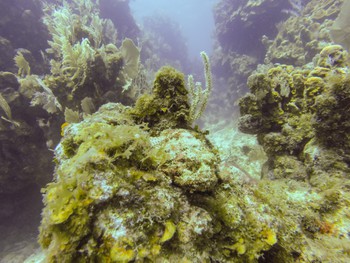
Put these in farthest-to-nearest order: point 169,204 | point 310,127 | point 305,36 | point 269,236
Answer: point 305,36
point 310,127
point 269,236
point 169,204

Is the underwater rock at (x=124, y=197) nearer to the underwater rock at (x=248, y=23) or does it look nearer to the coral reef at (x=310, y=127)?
the coral reef at (x=310, y=127)

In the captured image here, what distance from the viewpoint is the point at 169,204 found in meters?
1.76

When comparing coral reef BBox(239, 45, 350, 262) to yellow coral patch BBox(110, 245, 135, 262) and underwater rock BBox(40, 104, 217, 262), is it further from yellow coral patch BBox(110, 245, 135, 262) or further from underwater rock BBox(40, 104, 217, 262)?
yellow coral patch BBox(110, 245, 135, 262)

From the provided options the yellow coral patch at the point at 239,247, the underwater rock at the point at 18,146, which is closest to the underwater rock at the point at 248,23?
the underwater rock at the point at 18,146

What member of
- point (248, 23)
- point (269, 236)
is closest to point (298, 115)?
point (269, 236)

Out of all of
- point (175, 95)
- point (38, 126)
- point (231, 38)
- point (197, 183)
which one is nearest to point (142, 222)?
point (197, 183)

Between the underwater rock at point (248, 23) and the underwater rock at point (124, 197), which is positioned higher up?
the underwater rock at point (248, 23)

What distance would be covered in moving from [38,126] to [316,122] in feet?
22.1

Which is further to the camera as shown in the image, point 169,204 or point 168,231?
point 169,204

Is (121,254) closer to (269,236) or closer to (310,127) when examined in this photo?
(269,236)

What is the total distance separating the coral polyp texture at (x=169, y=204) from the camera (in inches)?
60.1

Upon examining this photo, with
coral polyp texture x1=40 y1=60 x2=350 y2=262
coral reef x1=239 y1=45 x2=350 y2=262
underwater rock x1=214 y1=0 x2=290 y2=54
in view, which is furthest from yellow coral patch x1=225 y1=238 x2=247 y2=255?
underwater rock x1=214 y1=0 x2=290 y2=54

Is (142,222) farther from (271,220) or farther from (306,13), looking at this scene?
(306,13)

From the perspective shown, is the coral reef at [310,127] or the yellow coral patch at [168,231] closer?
the yellow coral patch at [168,231]
